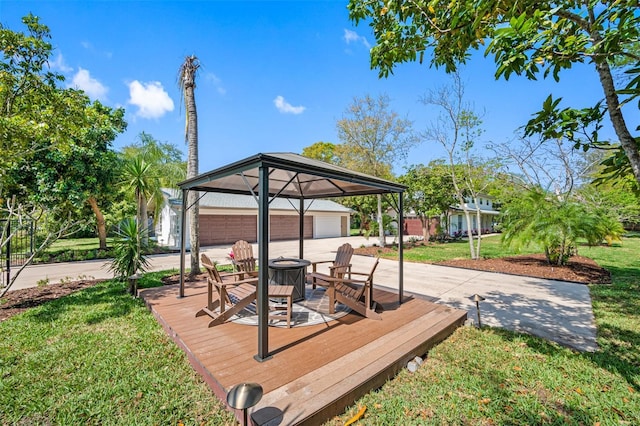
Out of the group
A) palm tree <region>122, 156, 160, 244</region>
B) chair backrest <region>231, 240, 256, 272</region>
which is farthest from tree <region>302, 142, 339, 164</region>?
chair backrest <region>231, 240, 256, 272</region>

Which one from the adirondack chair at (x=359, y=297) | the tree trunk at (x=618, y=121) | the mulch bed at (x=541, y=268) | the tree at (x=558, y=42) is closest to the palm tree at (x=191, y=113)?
the adirondack chair at (x=359, y=297)

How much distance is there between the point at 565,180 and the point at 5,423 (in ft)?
50.7

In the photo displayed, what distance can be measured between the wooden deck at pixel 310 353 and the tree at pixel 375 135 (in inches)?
478

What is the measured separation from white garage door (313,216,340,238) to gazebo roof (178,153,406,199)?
15732mm

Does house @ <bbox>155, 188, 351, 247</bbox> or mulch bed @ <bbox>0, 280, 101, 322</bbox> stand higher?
house @ <bbox>155, 188, 351, 247</bbox>

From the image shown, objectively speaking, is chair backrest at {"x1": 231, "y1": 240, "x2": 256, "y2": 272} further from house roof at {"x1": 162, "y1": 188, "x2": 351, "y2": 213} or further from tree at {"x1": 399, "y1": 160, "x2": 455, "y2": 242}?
tree at {"x1": 399, "y1": 160, "x2": 455, "y2": 242}

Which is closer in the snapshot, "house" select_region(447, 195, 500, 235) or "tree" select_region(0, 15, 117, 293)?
"tree" select_region(0, 15, 117, 293)

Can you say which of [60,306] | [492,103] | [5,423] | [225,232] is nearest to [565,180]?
[492,103]

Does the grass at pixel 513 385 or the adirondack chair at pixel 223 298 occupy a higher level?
the adirondack chair at pixel 223 298

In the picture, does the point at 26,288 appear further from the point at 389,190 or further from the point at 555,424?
the point at 555,424

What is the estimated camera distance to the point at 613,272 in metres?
9.16

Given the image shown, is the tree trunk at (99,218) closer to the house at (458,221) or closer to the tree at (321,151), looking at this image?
the house at (458,221)

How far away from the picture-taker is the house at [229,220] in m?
16.3

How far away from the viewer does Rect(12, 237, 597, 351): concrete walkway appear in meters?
4.64
